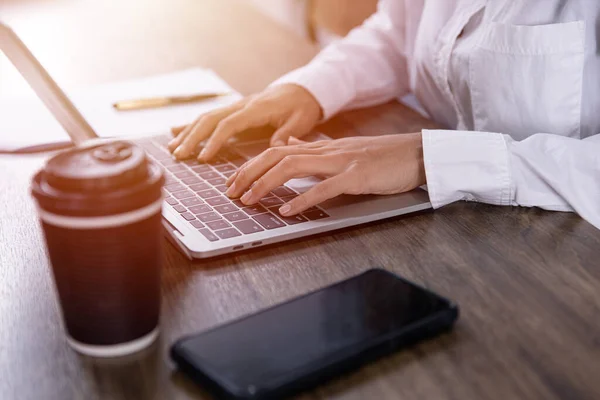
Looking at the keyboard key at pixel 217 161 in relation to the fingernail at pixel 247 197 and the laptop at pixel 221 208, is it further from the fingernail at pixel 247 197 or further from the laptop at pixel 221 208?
the fingernail at pixel 247 197

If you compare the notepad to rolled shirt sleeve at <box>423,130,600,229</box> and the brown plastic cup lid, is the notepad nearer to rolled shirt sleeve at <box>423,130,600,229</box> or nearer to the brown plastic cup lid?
rolled shirt sleeve at <box>423,130,600,229</box>

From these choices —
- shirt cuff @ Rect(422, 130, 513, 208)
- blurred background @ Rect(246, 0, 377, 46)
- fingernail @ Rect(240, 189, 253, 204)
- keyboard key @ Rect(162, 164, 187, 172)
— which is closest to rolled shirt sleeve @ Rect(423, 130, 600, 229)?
shirt cuff @ Rect(422, 130, 513, 208)

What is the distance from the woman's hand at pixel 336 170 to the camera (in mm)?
904

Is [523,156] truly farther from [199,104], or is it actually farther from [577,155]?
[199,104]

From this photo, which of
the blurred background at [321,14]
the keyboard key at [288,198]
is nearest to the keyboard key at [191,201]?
the keyboard key at [288,198]

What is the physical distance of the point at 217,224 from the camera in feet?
2.81

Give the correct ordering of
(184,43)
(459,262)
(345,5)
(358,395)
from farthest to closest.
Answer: (345,5), (184,43), (459,262), (358,395)

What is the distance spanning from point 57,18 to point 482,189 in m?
1.45

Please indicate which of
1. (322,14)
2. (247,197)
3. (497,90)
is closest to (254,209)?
(247,197)

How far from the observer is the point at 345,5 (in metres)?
3.26

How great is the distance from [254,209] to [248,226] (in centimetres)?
5

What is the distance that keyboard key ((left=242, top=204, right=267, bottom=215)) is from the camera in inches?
35.1

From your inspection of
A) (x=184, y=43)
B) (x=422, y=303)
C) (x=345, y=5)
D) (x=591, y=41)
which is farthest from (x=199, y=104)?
(x=345, y=5)

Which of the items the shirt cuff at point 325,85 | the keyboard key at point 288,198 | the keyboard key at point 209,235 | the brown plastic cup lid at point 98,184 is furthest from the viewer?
the shirt cuff at point 325,85
